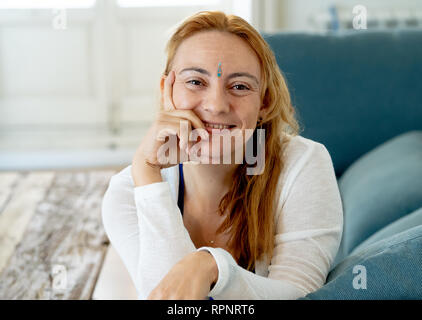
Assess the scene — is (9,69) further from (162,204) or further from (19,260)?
(162,204)

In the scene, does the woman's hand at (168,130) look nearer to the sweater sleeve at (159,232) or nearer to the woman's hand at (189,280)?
the sweater sleeve at (159,232)

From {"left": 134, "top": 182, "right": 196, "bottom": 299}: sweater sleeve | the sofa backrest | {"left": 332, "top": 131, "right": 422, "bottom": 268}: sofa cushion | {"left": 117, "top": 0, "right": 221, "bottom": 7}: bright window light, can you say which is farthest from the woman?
{"left": 117, "top": 0, "right": 221, "bottom": 7}: bright window light

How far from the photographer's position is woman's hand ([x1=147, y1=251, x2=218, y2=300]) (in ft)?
2.12

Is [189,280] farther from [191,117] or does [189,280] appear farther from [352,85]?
[352,85]

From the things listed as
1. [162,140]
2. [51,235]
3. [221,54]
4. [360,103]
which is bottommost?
[51,235]

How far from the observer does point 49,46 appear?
11.5 feet

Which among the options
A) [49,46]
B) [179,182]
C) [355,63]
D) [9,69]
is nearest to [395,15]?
[355,63]

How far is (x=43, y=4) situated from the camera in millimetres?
3426

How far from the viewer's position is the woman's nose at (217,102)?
0.84 m

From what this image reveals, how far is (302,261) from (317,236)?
0.17ft

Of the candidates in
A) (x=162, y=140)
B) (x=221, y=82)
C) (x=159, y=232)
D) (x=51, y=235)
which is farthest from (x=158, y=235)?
(x=51, y=235)

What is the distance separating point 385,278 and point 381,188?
0.83 m

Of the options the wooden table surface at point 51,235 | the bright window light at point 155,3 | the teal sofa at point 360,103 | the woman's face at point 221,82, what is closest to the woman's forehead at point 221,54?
the woman's face at point 221,82

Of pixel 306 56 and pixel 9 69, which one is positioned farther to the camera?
pixel 9 69
